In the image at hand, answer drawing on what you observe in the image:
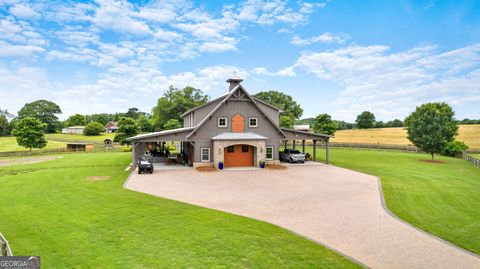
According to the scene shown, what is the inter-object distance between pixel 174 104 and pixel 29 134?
98.8ft

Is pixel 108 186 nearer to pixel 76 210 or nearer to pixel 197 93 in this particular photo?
pixel 76 210

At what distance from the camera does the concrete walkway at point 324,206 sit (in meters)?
8.46

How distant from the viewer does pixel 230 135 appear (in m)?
28.1

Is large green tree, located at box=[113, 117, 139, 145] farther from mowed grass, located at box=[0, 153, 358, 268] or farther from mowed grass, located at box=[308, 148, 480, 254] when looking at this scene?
mowed grass, located at box=[308, 148, 480, 254]

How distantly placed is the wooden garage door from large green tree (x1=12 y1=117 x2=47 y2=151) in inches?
1759

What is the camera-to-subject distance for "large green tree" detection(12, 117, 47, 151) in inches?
2034

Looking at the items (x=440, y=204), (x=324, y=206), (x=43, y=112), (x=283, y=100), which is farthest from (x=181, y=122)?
(x=43, y=112)

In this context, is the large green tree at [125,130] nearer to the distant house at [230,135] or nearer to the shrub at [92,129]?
the distant house at [230,135]

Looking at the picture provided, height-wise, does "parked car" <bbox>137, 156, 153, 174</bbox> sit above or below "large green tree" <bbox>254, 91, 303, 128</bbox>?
below

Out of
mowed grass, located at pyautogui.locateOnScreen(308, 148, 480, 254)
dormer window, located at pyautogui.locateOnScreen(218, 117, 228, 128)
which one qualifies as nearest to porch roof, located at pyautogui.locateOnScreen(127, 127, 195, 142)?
dormer window, located at pyautogui.locateOnScreen(218, 117, 228, 128)

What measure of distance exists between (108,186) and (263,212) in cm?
1123

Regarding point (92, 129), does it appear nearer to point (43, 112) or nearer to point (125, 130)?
point (43, 112)

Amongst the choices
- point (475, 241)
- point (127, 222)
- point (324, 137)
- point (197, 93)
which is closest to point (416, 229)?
point (475, 241)

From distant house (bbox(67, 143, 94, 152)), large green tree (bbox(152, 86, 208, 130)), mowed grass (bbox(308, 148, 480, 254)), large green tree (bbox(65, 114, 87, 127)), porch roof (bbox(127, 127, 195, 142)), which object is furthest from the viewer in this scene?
large green tree (bbox(65, 114, 87, 127))
